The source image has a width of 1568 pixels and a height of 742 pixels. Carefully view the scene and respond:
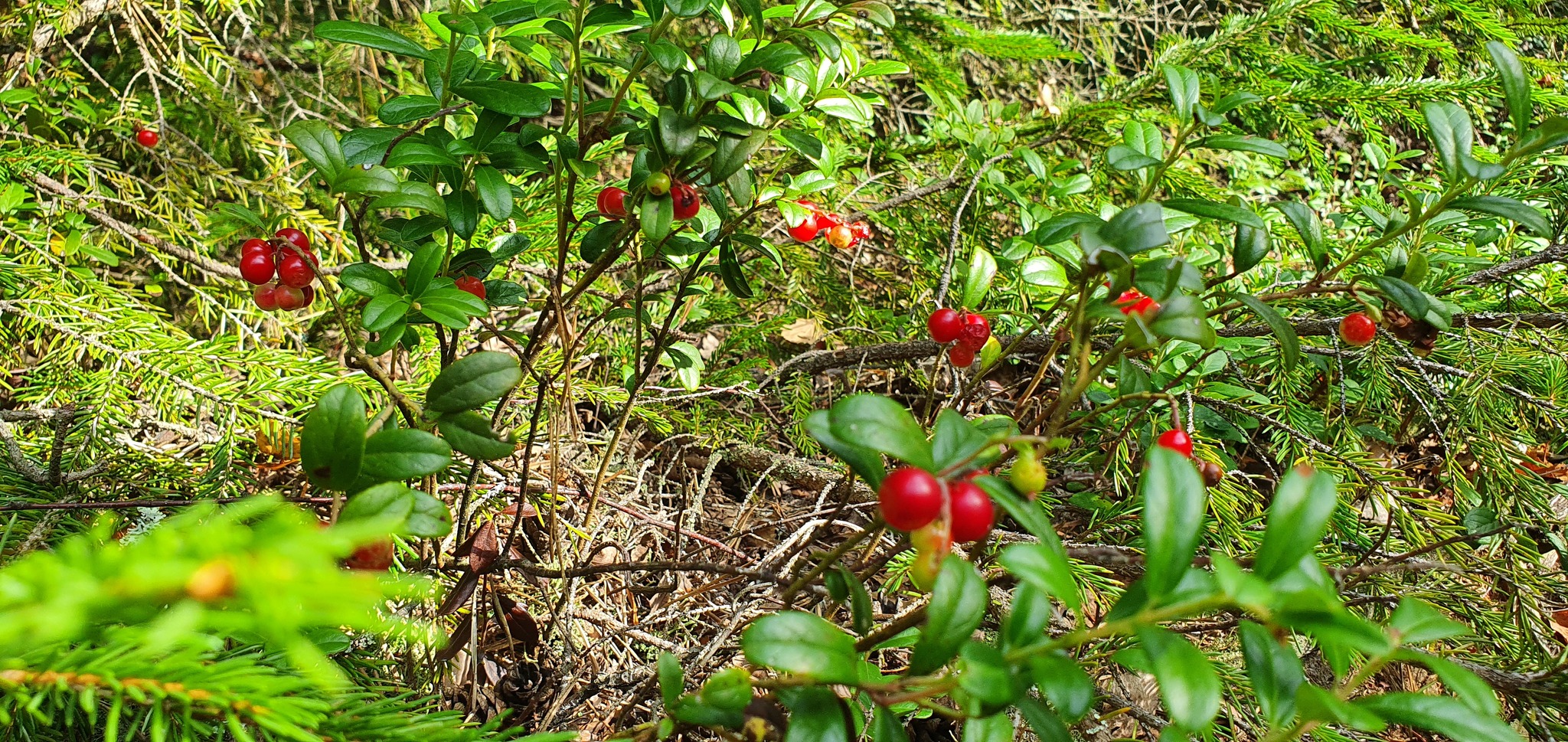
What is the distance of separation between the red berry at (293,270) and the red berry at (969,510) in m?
0.76

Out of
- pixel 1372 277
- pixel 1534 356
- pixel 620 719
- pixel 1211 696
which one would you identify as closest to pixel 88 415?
pixel 620 719

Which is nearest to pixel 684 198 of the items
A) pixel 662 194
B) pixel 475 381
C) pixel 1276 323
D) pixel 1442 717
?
pixel 662 194

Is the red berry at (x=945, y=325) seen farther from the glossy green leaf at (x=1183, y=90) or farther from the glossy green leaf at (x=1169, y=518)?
the glossy green leaf at (x=1169, y=518)

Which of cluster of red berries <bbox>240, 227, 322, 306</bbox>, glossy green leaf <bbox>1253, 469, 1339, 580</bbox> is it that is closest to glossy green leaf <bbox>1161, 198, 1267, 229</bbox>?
glossy green leaf <bbox>1253, 469, 1339, 580</bbox>

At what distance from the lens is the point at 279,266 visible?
958mm

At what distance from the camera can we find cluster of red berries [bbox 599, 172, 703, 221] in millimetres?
937

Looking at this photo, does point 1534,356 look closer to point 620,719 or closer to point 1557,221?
point 1557,221

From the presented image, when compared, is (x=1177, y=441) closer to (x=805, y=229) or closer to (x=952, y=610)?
(x=952, y=610)

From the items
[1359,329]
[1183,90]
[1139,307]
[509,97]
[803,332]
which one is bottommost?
[803,332]

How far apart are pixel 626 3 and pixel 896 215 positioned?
4.37 ft

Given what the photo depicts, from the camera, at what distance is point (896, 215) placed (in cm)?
229

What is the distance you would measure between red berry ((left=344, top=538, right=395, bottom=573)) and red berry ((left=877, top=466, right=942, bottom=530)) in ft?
1.49

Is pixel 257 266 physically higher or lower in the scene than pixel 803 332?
higher

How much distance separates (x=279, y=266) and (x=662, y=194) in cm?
44
